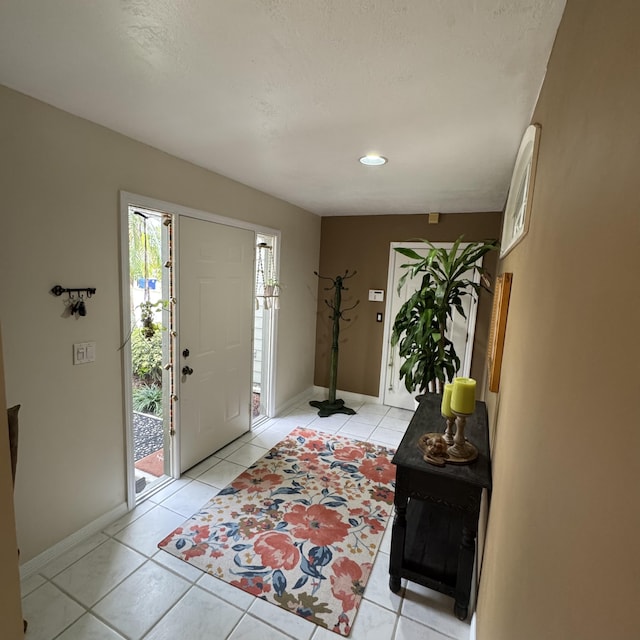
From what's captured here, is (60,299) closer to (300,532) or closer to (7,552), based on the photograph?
(7,552)

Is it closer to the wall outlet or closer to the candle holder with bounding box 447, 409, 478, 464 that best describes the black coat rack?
the candle holder with bounding box 447, 409, 478, 464

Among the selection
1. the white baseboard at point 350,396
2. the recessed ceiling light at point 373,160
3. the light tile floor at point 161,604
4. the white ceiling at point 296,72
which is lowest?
the light tile floor at point 161,604

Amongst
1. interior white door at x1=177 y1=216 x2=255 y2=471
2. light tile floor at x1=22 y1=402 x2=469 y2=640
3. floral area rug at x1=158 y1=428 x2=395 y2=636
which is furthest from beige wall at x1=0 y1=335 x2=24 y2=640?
interior white door at x1=177 y1=216 x2=255 y2=471

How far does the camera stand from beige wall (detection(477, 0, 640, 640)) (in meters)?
0.37

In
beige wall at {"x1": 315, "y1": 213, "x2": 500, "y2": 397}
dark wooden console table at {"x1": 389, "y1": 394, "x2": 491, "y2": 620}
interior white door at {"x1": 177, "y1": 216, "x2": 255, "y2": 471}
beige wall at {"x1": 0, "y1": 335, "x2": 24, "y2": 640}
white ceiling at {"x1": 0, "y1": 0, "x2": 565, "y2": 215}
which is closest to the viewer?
beige wall at {"x1": 0, "y1": 335, "x2": 24, "y2": 640}

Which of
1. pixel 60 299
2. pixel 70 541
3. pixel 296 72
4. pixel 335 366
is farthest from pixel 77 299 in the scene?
pixel 335 366

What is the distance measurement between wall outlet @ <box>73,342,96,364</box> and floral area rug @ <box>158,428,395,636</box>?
3.87 ft

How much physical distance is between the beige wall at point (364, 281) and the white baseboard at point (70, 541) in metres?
2.84

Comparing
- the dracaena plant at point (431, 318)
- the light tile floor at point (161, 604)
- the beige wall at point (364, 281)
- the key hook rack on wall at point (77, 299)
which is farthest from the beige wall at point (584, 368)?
the beige wall at point (364, 281)

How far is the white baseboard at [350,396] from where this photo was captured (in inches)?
176

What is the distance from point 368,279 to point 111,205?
2930 millimetres

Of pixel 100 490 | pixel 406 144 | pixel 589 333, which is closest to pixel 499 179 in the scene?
pixel 406 144

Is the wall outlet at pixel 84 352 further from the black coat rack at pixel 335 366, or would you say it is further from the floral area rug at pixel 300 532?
the black coat rack at pixel 335 366

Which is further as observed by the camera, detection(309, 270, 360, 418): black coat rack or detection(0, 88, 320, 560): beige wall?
detection(309, 270, 360, 418): black coat rack
